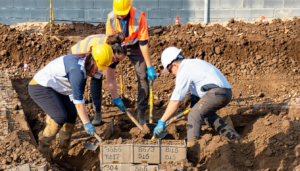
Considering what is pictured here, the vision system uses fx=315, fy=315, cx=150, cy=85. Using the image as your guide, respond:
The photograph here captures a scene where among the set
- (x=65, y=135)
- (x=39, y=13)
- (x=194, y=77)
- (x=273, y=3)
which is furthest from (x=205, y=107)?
(x=39, y=13)

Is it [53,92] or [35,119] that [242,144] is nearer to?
[53,92]

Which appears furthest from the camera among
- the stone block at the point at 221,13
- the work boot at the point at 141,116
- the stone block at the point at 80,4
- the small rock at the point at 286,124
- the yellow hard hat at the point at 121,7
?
the stone block at the point at 221,13

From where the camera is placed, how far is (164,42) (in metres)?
8.01

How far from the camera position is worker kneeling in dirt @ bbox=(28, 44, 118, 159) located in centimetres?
351

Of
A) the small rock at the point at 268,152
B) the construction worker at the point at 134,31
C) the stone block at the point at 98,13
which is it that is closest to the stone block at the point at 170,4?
the stone block at the point at 98,13

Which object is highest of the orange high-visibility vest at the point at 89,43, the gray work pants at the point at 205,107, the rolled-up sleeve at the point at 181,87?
the orange high-visibility vest at the point at 89,43

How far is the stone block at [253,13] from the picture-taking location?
9711 mm

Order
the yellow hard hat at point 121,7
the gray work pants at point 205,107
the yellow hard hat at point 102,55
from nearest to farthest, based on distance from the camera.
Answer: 1. the yellow hard hat at point 102,55
2. the gray work pants at point 205,107
3. the yellow hard hat at point 121,7

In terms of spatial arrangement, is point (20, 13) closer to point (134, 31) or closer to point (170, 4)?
point (170, 4)

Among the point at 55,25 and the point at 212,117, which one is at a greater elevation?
the point at 55,25

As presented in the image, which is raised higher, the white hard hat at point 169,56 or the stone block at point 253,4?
the stone block at point 253,4

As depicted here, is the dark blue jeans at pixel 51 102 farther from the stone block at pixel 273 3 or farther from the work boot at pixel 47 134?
the stone block at pixel 273 3

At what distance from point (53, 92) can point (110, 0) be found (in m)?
6.08

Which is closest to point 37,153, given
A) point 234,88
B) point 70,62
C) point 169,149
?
point 70,62
